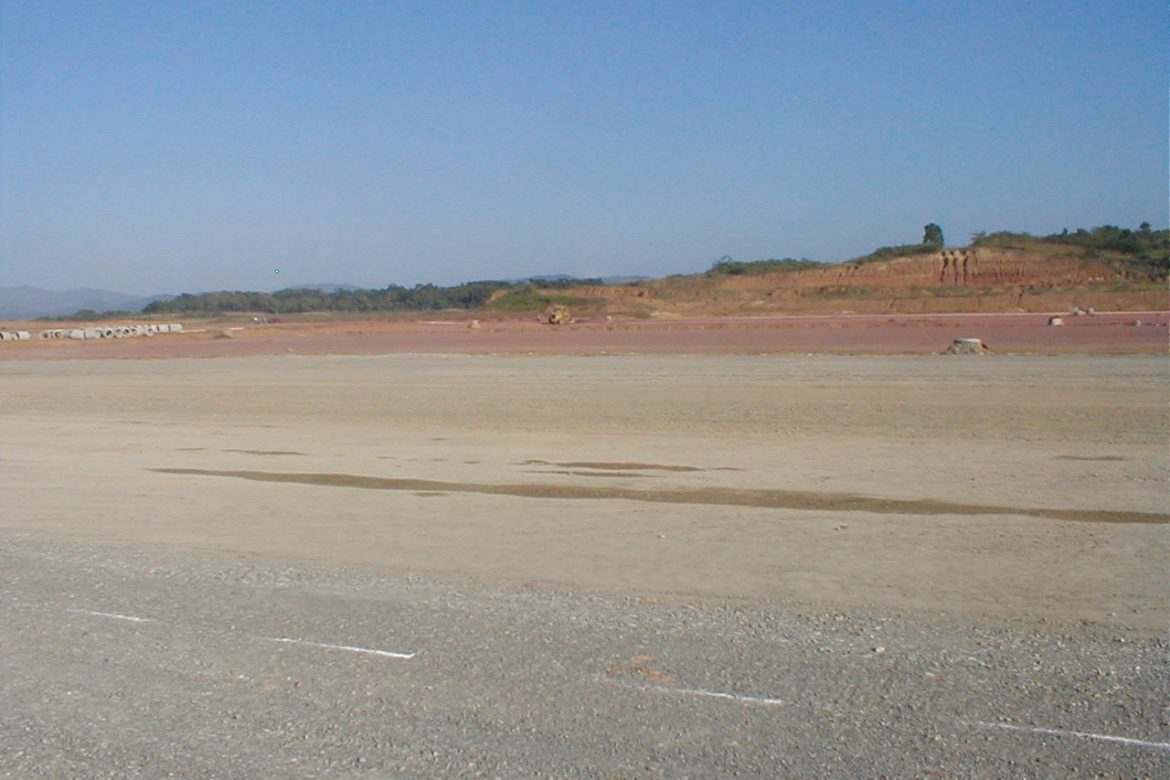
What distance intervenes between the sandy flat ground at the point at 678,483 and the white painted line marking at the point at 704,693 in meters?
2.08

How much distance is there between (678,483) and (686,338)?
3370 cm

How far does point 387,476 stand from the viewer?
47.4ft

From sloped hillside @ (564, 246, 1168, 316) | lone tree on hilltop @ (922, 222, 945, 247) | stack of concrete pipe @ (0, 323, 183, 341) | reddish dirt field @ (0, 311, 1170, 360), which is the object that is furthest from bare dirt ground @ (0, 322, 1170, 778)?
lone tree on hilltop @ (922, 222, 945, 247)

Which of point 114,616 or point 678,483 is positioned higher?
point 114,616

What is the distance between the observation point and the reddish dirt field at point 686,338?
3797 centimetres

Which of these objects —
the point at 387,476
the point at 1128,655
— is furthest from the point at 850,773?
the point at 387,476

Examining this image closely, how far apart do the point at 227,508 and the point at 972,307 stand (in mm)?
57461

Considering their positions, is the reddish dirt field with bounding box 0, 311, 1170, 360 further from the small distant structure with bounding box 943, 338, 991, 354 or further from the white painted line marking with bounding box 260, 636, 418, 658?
the white painted line marking with bounding box 260, 636, 418, 658

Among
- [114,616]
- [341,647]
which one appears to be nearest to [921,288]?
[114,616]

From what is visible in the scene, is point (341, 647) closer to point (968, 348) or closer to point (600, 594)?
point (600, 594)

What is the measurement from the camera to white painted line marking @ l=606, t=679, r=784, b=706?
5672mm

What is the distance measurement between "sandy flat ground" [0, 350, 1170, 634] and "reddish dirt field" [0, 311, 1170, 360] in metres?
10.5

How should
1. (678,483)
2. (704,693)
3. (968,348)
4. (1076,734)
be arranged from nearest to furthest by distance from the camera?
(1076,734) → (704,693) → (678,483) → (968,348)

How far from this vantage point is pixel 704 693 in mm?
5801
